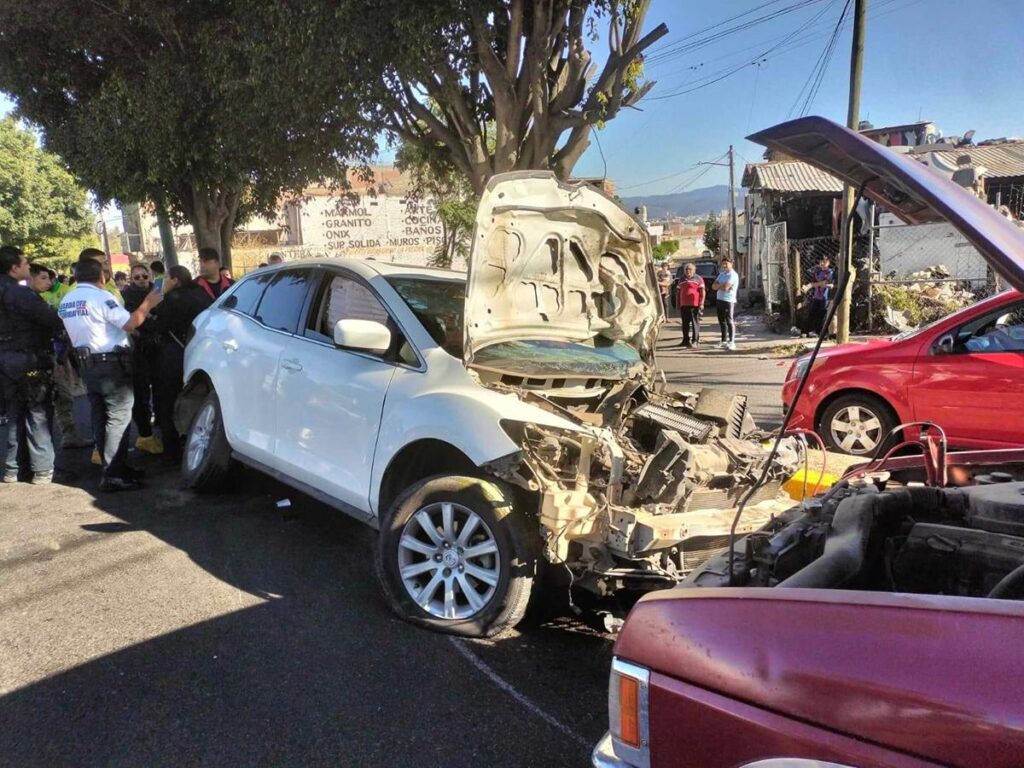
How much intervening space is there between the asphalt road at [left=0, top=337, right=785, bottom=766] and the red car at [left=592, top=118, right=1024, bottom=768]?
1.18 meters

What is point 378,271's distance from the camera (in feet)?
14.7

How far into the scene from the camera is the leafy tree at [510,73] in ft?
27.6

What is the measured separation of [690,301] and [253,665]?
1247 centimetres

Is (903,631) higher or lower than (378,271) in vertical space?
lower

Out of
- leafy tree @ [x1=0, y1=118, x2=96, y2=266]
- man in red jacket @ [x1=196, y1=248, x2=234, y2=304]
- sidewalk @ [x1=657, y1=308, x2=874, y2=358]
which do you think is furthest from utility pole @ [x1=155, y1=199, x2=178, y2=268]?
leafy tree @ [x1=0, y1=118, x2=96, y2=266]

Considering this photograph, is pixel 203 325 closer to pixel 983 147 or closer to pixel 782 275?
pixel 782 275

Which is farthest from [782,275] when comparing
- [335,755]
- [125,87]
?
[335,755]

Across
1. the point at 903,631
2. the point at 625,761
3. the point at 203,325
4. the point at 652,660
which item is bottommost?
the point at 625,761

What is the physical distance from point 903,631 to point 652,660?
54 centimetres

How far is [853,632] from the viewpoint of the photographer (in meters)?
1.45

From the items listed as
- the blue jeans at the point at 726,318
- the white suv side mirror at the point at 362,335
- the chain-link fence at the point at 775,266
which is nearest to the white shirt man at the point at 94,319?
the white suv side mirror at the point at 362,335

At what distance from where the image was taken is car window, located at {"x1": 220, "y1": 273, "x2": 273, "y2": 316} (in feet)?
17.5

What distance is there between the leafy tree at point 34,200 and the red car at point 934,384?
3967 centimetres

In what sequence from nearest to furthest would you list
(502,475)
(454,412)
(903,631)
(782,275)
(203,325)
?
1. (903,631)
2. (502,475)
3. (454,412)
4. (203,325)
5. (782,275)
